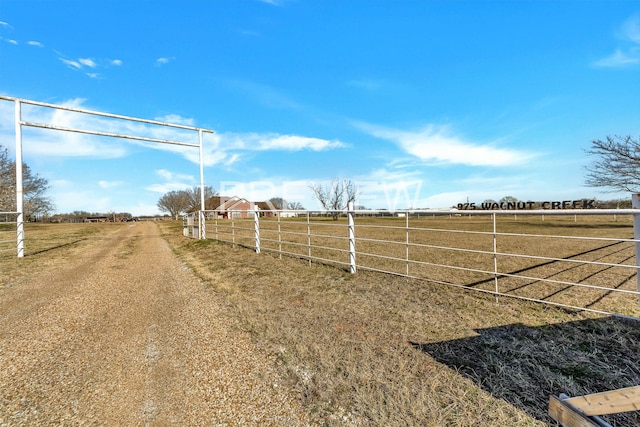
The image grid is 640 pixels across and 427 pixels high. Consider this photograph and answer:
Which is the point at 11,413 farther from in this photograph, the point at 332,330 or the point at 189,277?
the point at 189,277

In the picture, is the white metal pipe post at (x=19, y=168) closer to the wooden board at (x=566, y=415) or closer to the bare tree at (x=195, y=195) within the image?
the wooden board at (x=566, y=415)

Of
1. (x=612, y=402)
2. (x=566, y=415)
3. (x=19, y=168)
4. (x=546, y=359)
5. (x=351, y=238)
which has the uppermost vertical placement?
(x=19, y=168)

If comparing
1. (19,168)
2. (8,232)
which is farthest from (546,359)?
(8,232)

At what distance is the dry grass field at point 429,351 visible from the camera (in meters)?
1.75

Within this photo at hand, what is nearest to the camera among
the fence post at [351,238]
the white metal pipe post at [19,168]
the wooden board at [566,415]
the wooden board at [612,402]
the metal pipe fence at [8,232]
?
the wooden board at [612,402]

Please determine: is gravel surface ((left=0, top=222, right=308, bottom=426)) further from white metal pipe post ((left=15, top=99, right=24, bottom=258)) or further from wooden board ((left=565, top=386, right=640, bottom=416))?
white metal pipe post ((left=15, top=99, right=24, bottom=258))

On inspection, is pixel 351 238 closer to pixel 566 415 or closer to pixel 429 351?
pixel 429 351

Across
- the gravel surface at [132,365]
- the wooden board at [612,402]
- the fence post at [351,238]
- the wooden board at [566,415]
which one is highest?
the fence post at [351,238]

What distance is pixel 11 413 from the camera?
70.5 inches

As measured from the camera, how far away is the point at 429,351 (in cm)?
242

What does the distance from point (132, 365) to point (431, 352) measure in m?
2.66

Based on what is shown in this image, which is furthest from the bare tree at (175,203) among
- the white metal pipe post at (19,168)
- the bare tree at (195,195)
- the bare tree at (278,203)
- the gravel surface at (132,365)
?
the gravel surface at (132,365)

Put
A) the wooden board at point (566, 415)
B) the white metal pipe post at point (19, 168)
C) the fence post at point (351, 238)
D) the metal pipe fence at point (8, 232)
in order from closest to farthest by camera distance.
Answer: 1. the wooden board at point (566, 415)
2. the fence post at point (351, 238)
3. the metal pipe fence at point (8, 232)
4. the white metal pipe post at point (19, 168)

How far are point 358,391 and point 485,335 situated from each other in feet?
5.31
